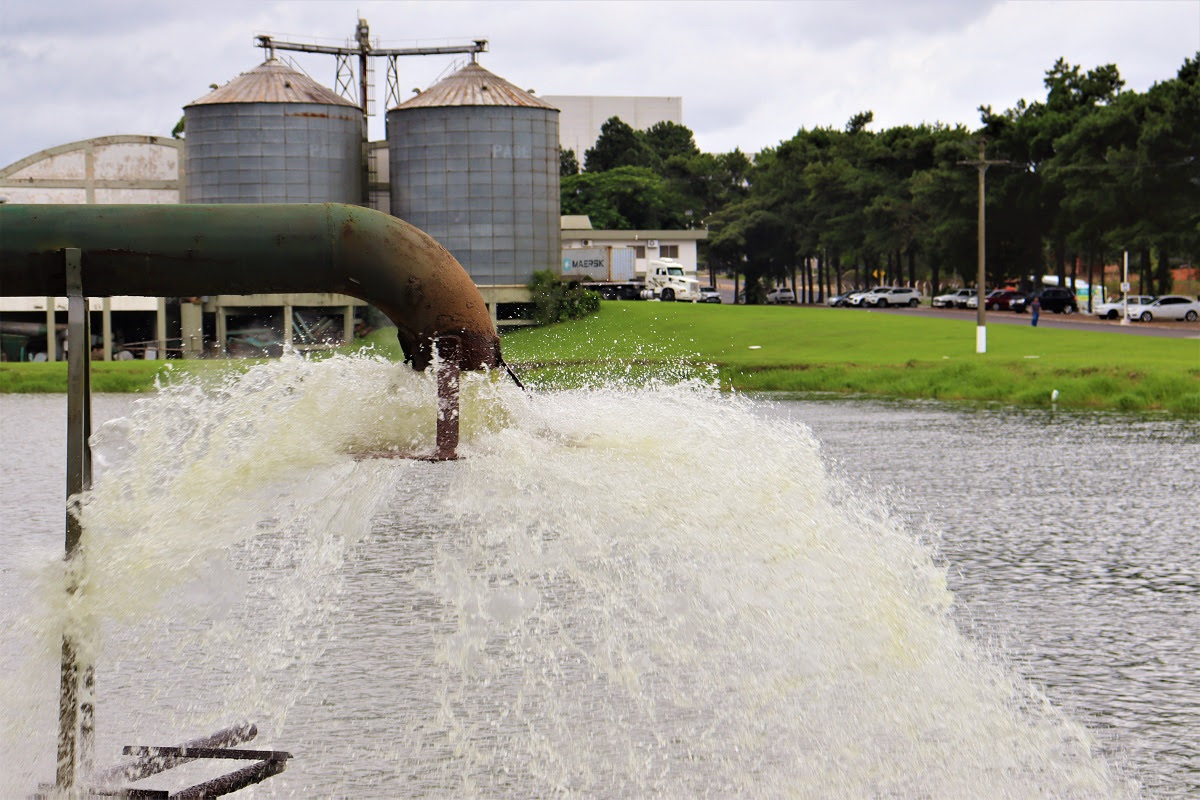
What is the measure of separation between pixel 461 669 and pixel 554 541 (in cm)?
557

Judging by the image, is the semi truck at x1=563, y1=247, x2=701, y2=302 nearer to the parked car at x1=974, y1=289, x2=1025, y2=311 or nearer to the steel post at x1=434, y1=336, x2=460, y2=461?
the parked car at x1=974, y1=289, x2=1025, y2=311

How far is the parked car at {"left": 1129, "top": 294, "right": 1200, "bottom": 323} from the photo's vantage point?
246 feet

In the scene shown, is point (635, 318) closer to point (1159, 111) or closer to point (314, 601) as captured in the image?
point (1159, 111)

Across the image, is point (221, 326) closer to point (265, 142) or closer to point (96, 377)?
point (265, 142)

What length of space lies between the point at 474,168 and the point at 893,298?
116ft

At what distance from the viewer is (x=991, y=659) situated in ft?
42.1

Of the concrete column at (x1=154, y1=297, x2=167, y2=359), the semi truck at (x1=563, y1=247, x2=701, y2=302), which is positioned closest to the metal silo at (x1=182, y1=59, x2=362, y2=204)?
the concrete column at (x1=154, y1=297, x2=167, y2=359)

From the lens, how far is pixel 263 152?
267 ft

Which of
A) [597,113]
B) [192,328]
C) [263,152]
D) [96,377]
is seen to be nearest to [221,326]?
[192,328]

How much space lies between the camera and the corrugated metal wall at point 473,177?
273ft

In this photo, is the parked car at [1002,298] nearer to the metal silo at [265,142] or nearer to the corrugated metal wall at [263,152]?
the metal silo at [265,142]

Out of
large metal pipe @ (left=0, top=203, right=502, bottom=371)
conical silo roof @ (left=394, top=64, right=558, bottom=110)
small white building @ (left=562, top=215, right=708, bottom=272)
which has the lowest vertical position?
large metal pipe @ (left=0, top=203, right=502, bottom=371)

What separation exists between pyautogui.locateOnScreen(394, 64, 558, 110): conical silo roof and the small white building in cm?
3224

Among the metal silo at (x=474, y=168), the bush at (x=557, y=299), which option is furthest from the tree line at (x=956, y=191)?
the metal silo at (x=474, y=168)
